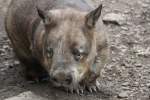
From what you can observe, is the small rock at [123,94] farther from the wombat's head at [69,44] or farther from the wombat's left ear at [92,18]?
the wombat's left ear at [92,18]

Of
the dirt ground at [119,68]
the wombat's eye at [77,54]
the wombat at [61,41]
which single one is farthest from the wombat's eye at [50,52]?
the dirt ground at [119,68]

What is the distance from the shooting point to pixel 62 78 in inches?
193

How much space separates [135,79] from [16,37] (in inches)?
60.2

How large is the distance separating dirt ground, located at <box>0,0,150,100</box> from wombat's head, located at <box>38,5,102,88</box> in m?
0.69

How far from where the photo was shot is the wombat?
5.09m

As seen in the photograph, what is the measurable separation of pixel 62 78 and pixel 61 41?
43 cm

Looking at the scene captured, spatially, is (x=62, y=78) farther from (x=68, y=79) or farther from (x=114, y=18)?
(x=114, y=18)

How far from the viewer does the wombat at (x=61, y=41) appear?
A: 5.09m

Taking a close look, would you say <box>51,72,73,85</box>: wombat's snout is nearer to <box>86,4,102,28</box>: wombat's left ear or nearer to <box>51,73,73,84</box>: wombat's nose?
<box>51,73,73,84</box>: wombat's nose

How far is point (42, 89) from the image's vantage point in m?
6.22

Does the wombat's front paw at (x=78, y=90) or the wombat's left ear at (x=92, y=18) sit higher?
the wombat's left ear at (x=92, y=18)

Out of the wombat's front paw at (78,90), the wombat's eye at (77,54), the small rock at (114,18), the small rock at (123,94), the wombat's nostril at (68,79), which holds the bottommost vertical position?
the small rock at (123,94)

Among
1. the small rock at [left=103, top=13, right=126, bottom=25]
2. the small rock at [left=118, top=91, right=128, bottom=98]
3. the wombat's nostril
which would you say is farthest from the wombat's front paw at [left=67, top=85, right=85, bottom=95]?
the small rock at [left=103, top=13, right=126, bottom=25]

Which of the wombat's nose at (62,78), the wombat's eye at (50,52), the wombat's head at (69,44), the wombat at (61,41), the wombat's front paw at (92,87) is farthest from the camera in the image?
the wombat's front paw at (92,87)
